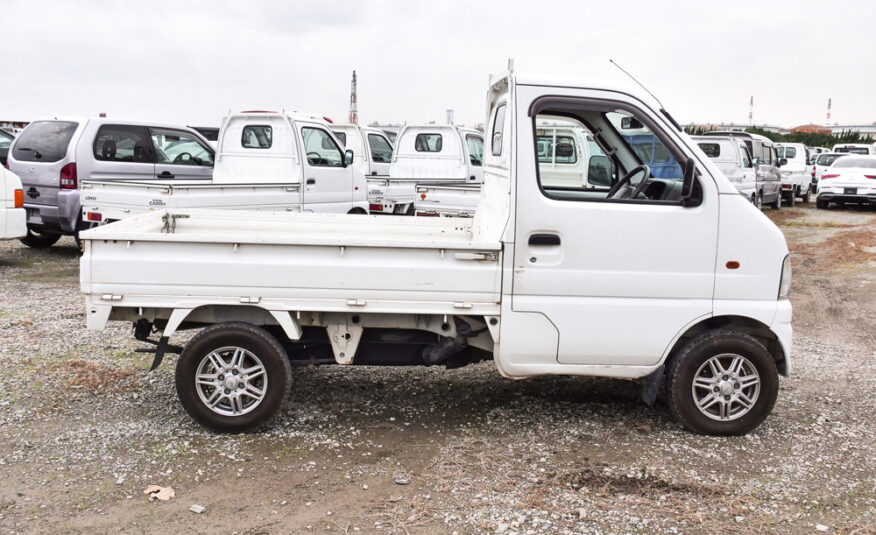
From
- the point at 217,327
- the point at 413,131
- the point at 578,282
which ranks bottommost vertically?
the point at 217,327

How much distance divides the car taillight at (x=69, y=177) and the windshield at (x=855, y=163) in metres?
19.8

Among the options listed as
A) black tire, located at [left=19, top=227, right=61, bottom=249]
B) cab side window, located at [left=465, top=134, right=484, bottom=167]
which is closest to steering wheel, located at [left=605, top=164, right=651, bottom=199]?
cab side window, located at [left=465, top=134, right=484, bottom=167]

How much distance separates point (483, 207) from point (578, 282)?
1.15 meters

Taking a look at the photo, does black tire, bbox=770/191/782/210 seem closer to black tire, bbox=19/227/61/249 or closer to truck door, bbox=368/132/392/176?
truck door, bbox=368/132/392/176

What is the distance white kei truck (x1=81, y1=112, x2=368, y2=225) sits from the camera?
9867mm

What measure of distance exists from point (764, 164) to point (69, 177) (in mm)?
16543

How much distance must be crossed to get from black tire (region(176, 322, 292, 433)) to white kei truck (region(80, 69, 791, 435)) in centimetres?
1

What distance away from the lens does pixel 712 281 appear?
485cm

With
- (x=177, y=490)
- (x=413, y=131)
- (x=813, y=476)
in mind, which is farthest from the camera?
(x=413, y=131)

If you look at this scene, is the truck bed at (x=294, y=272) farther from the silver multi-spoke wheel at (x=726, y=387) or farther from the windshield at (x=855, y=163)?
the windshield at (x=855, y=163)

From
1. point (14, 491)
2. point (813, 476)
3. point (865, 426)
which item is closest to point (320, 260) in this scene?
point (14, 491)

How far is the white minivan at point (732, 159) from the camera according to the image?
17422 mm

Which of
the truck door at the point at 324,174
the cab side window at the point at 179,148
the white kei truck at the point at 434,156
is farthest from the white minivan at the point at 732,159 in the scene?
the cab side window at the point at 179,148

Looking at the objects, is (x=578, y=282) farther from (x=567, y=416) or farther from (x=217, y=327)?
(x=217, y=327)
